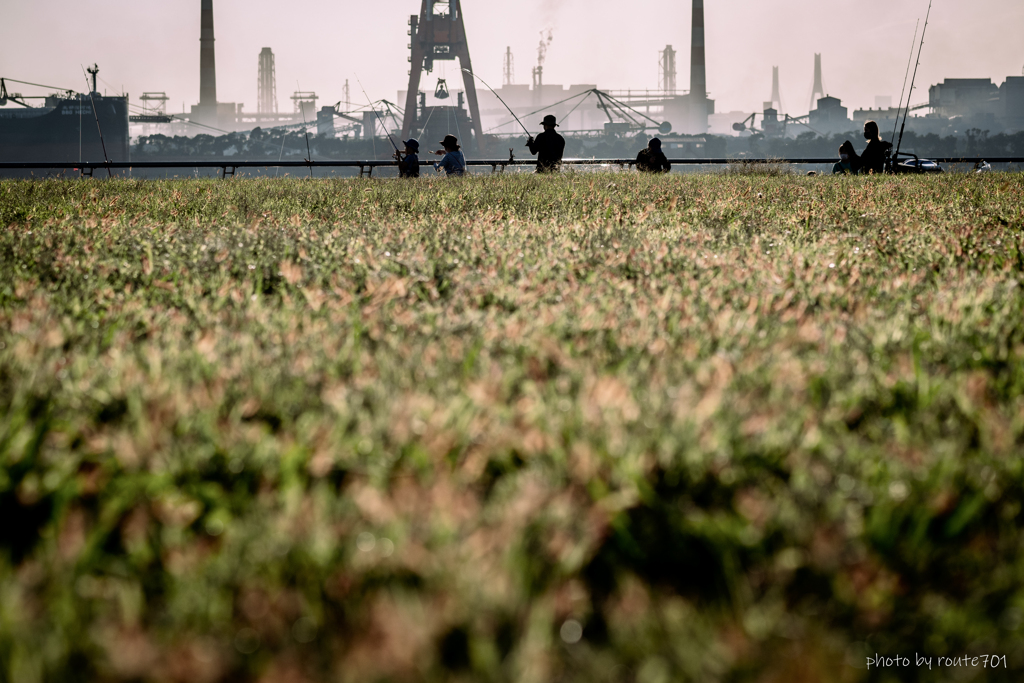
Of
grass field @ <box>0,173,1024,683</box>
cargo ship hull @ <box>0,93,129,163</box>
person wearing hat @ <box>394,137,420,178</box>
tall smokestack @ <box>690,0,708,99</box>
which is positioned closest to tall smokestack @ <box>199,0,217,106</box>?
cargo ship hull @ <box>0,93,129,163</box>

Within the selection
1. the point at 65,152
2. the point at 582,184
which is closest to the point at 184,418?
the point at 582,184

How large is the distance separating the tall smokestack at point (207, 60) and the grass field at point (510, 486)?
138014 millimetres

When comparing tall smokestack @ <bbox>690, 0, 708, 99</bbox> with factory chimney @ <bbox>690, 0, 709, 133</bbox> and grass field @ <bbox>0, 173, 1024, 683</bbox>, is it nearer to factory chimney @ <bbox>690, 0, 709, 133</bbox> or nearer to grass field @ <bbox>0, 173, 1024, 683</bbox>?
factory chimney @ <bbox>690, 0, 709, 133</bbox>

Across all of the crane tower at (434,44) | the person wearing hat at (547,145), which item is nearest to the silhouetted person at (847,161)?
the person wearing hat at (547,145)

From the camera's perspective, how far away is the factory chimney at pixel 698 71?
125m

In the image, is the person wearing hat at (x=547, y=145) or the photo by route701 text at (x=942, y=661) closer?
the photo by route701 text at (x=942, y=661)

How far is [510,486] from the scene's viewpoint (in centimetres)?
124

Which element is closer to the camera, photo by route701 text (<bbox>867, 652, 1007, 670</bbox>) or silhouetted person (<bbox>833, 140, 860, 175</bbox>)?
photo by route701 text (<bbox>867, 652, 1007, 670</bbox>)

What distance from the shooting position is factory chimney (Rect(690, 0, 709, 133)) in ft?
411

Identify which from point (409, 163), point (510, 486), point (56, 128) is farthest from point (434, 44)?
point (510, 486)

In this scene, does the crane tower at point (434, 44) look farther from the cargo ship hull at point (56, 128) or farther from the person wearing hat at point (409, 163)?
the person wearing hat at point (409, 163)

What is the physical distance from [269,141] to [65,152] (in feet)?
80.6

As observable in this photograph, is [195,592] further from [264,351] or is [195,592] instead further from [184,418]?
[264,351]

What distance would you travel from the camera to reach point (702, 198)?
7234 millimetres
